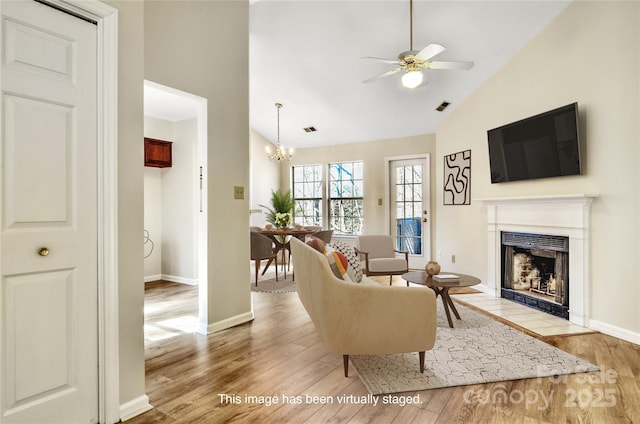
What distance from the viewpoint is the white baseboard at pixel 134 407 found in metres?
1.85

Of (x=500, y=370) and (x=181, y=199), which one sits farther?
(x=181, y=199)

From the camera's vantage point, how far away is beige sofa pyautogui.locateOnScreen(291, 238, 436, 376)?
7.06 ft

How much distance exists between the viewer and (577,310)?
3.46 meters

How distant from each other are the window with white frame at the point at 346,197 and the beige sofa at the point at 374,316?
16.8 ft

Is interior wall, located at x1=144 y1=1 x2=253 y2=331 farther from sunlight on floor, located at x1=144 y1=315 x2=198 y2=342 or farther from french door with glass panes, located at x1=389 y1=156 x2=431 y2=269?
french door with glass panes, located at x1=389 y1=156 x2=431 y2=269

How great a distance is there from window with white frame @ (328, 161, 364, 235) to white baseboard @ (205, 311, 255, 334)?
13.7 feet

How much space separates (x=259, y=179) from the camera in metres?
7.55

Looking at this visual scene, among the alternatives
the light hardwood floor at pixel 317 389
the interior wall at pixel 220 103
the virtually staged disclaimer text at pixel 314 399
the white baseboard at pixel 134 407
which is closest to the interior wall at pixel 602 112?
the light hardwood floor at pixel 317 389

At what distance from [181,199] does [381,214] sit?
3.74 metres

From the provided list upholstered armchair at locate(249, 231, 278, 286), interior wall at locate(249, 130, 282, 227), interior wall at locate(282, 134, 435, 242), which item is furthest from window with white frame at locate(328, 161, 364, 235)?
upholstered armchair at locate(249, 231, 278, 286)

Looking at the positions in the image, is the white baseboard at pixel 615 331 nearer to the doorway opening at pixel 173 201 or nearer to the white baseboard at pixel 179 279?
the doorway opening at pixel 173 201
